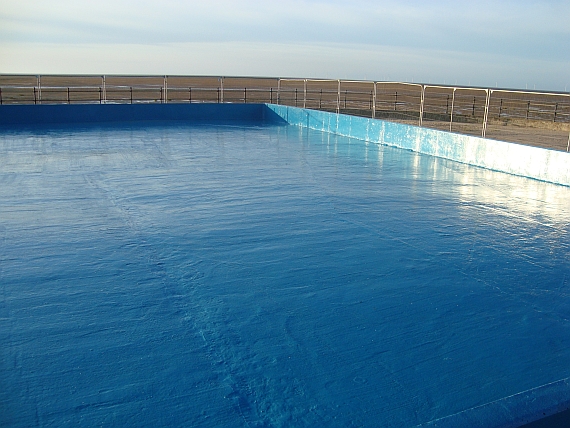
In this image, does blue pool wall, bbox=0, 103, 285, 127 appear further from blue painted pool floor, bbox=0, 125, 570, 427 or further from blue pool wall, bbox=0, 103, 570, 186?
blue painted pool floor, bbox=0, 125, 570, 427

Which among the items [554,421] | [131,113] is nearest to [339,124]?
[131,113]

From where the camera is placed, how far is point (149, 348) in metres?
3.06

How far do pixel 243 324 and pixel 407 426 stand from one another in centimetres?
121

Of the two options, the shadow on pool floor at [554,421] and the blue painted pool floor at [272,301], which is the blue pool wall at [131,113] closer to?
the blue painted pool floor at [272,301]

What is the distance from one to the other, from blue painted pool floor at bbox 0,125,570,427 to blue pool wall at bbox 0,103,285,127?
821 centimetres

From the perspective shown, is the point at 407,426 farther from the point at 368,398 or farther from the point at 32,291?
the point at 32,291

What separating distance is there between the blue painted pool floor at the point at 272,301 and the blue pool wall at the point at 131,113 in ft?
26.9

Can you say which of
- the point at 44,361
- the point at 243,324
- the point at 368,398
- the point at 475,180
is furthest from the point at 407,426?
the point at 475,180

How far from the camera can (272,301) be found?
12.2ft

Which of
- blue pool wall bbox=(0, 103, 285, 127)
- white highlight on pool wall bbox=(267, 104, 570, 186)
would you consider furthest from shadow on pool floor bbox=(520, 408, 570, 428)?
blue pool wall bbox=(0, 103, 285, 127)

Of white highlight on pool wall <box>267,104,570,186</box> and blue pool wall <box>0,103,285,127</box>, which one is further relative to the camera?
blue pool wall <box>0,103,285,127</box>

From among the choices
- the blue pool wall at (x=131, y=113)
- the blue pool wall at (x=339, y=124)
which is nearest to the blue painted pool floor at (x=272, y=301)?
the blue pool wall at (x=339, y=124)

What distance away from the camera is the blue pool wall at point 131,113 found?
14.9 meters

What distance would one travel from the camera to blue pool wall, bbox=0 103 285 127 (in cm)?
1486
